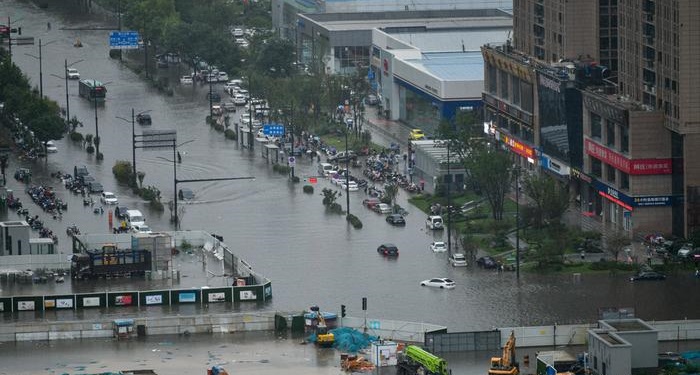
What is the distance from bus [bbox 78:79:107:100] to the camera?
597 feet

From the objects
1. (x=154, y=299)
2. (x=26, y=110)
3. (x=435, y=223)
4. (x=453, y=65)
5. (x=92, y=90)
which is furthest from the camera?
(x=92, y=90)

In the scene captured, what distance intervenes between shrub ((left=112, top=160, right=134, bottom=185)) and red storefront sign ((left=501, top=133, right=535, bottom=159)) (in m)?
22.9

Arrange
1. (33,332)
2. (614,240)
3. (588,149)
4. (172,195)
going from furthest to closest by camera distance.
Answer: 1. (172,195)
2. (588,149)
3. (614,240)
4. (33,332)

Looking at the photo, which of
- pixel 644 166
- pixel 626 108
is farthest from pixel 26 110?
pixel 644 166

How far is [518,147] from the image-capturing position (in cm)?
15200

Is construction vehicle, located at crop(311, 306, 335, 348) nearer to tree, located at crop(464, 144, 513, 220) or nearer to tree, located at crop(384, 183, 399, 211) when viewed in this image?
tree, located at crop(464, 144, 513, 220)

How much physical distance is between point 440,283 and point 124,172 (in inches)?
1382

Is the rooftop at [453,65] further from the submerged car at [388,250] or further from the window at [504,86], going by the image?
the submerged car at [388,250]

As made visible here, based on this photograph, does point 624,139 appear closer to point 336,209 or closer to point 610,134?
point 610,134

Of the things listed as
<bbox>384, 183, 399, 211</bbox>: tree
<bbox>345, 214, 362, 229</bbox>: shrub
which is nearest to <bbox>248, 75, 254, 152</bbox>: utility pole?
<bbox>384, 183, 399, 211</bbox>: tree

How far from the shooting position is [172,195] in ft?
492

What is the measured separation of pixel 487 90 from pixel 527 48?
15.4 feet

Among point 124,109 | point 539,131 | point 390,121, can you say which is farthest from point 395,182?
point 124,109

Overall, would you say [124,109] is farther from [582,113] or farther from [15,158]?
[582,113]
